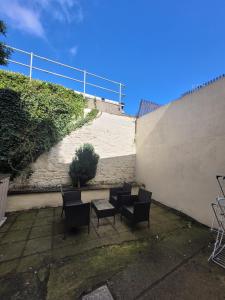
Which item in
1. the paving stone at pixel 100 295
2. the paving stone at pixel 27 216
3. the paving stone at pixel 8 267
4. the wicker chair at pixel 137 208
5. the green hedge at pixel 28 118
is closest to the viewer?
the paving stone at pixel 100 295

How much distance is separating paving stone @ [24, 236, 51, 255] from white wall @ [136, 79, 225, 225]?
11.7 ft

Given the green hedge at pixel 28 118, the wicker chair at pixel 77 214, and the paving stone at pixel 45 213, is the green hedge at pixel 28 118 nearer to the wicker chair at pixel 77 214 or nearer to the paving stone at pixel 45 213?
the paving stone at pixel 45 213

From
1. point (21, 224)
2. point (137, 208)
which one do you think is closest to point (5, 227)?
point (21, 224)

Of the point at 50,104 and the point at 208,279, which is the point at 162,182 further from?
the point at 50,104

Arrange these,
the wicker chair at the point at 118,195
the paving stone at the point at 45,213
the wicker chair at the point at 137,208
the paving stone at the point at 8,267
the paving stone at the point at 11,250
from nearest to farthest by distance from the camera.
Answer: the paving stone at the point at 8,267 → the paving stone at the point at 11,250 → the wicker chair at the point at 137,208 → the paving stone at the point at 45,213 → the wicker chair at the point at 118,195

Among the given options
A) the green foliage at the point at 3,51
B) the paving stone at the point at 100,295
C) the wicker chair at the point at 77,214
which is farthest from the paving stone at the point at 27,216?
the green foliage at the point at 3,51

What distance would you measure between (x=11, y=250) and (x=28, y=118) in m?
4.17

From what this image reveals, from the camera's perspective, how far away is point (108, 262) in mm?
2295

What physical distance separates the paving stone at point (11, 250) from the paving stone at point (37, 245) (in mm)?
101

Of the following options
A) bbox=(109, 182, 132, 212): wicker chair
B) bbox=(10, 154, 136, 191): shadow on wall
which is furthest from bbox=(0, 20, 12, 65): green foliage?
bbox=(109, 182, 132, 212): wicker chair

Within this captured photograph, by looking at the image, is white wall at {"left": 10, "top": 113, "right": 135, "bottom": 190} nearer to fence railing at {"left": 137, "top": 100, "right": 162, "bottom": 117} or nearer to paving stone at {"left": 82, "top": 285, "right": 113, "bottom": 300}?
fence railing at {"left": 137, "top": 100, "right": 162, "bottom": 117}

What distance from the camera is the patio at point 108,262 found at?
1.82 m

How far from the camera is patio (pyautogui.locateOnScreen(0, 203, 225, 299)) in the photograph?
1.82 metres

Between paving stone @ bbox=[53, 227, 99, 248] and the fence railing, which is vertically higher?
the fence railing
